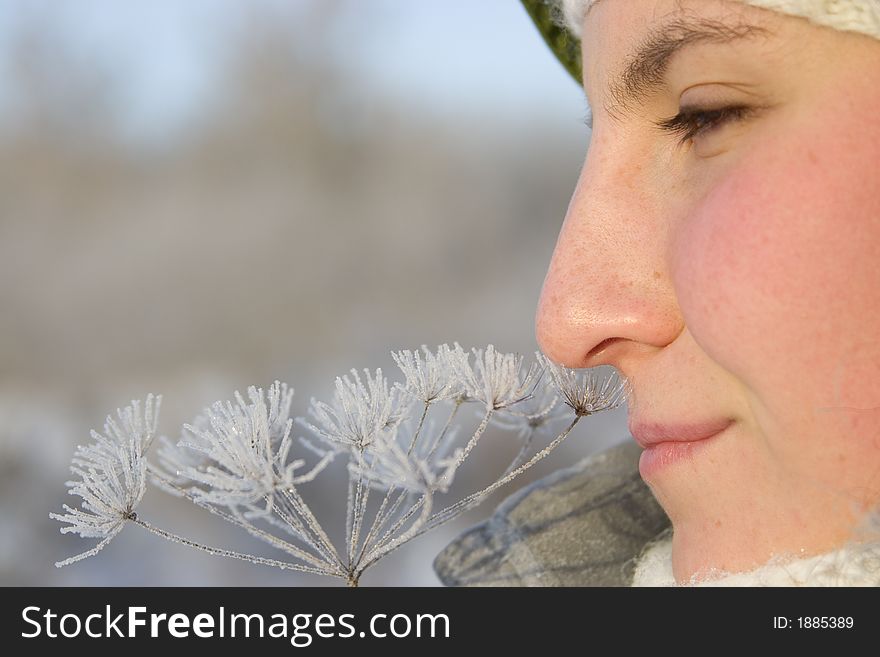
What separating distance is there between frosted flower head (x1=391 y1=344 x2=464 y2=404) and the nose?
0.20ft

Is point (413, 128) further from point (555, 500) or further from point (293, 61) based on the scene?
point (555, 500)

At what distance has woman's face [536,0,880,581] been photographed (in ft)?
1.27

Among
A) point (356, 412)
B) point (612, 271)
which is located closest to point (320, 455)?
point (356, 412)

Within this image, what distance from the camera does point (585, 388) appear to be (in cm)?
55

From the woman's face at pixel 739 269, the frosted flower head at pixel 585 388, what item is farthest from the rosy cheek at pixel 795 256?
the frosted flower head at pixel 585 388

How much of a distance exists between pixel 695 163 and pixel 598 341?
0.12 m

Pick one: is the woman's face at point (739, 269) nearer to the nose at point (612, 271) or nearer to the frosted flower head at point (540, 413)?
the nose at point (612, 271)

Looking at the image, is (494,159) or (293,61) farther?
(293,61)

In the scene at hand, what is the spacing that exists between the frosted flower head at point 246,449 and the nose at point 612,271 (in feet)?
0.57

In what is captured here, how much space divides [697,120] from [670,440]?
0.19m

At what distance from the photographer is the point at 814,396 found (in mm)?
396

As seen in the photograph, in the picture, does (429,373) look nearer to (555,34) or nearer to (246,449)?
(246,449)

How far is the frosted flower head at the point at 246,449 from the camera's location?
390 millimetres

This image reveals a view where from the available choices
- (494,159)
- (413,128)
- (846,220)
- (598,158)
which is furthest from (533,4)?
(413,128)
